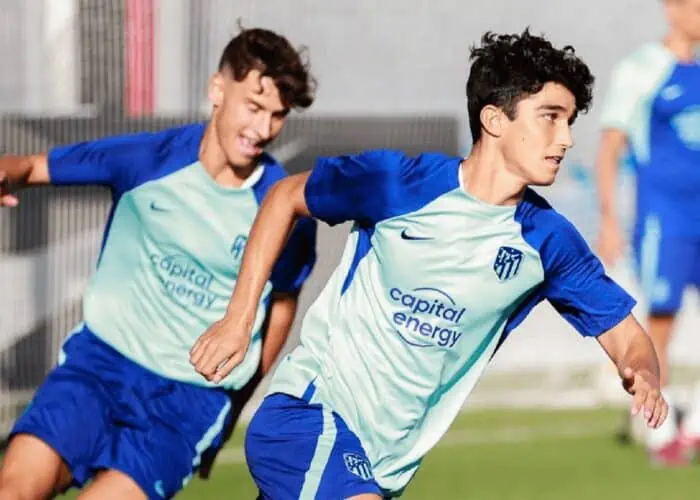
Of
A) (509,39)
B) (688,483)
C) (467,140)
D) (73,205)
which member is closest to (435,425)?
(509,39)

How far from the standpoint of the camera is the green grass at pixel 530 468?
26.3 ft

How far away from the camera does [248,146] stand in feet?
19.6

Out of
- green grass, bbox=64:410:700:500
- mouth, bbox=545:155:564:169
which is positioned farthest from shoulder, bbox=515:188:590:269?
green grass, bbox=64:410:700:500

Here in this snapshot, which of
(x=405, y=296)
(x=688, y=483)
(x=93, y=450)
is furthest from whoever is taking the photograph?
(x=688, y=483)

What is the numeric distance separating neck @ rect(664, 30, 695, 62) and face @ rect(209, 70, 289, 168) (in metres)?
3.55

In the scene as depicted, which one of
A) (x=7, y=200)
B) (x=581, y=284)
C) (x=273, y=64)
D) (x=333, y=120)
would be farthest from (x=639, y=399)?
(x=333, y=120)

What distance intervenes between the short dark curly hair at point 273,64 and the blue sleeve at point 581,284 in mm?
1308

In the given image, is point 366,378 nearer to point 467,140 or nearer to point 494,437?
point 494,437

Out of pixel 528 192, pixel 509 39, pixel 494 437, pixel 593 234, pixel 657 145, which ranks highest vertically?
pixel 509 39

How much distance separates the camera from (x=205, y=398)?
6012 millimetres

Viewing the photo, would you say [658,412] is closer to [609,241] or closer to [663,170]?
[609,241]

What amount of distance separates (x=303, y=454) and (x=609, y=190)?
14.0 feet

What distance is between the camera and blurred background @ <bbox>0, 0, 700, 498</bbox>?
28.5 ft

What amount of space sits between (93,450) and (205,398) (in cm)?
43
